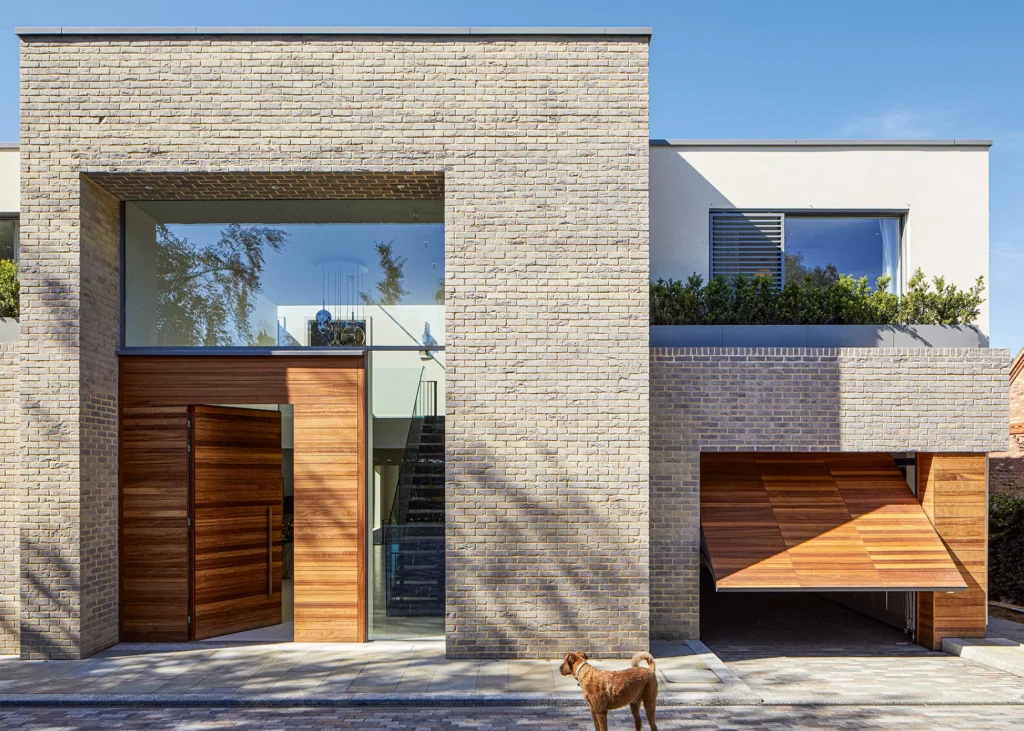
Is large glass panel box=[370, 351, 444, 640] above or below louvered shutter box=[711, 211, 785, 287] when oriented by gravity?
below

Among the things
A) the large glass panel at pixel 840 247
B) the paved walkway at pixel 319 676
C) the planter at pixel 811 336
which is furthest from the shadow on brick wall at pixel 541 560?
the large glass panel at pixel 840 247

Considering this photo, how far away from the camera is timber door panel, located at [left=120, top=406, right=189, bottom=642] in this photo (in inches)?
357

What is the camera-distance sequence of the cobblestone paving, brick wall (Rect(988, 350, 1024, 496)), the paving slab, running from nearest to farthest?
1. the cobblestone paving
2. the paving slab
3. brick wall (Rect(988, 350, 1024, 496))

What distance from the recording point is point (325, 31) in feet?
27.8

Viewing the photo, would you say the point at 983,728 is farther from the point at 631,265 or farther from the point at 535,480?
the point at 631,265

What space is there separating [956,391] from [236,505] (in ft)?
32.0

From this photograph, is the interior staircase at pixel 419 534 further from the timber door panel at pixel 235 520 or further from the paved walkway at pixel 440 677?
the timber door panel at pixel 235 520

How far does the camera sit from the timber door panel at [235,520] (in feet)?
30.7

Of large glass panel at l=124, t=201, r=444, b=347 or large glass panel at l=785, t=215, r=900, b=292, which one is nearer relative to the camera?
large glass panel at l=124, t=201, r=444, b=347

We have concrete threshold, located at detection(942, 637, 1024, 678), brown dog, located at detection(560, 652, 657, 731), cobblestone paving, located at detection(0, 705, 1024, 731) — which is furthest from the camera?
concrete threshold, located at detection(942, 637, 1024, 678)

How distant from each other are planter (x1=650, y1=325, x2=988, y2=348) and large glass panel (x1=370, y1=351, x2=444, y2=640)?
316 cm

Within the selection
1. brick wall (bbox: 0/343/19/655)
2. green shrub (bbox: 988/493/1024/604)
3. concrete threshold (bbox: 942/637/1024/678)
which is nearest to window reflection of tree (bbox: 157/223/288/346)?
brick wall (bbox: 0/343/19/655)

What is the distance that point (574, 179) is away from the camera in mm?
8508

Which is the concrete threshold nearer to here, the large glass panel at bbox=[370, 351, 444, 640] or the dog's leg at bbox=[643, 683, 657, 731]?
the dog's leg at bbox=[643, 683, 657, 731]
